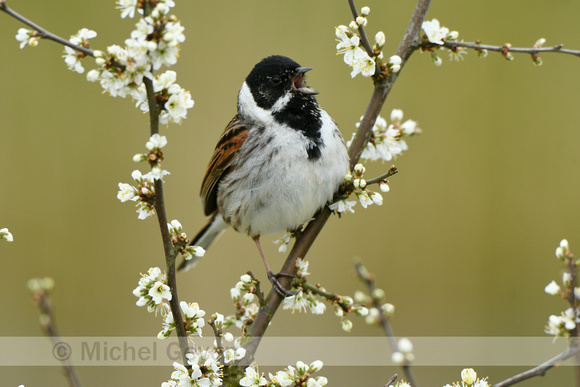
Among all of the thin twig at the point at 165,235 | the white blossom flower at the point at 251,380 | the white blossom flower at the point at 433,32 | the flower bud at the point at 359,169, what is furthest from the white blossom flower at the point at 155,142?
the white blossom flower at the point at 433,32

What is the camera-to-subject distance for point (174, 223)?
144 centimetres

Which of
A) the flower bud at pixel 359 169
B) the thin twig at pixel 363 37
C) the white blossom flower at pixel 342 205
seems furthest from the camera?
the white blossom flower at pixel 342 205

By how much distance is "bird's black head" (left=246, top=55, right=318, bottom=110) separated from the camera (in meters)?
2.29

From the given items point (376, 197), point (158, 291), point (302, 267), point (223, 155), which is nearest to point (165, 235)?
point (158, 291)

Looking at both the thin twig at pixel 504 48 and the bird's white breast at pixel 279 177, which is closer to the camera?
the thin twig at pixel 504 48

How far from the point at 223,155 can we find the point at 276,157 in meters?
0.30

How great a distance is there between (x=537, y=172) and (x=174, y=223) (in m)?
3.68

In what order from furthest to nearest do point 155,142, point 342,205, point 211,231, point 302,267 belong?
point 211,231, point 342,205, point 302,267, point 155,142

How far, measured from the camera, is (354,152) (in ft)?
6.04

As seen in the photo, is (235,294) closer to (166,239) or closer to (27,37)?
(166,239)

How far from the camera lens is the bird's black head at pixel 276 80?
2293mm

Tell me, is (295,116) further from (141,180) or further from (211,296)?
(211,296)

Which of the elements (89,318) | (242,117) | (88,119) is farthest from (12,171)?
(242,117)

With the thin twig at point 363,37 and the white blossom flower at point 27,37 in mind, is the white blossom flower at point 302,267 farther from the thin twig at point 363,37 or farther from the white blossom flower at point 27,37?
the white blossom flower at point 27,37
